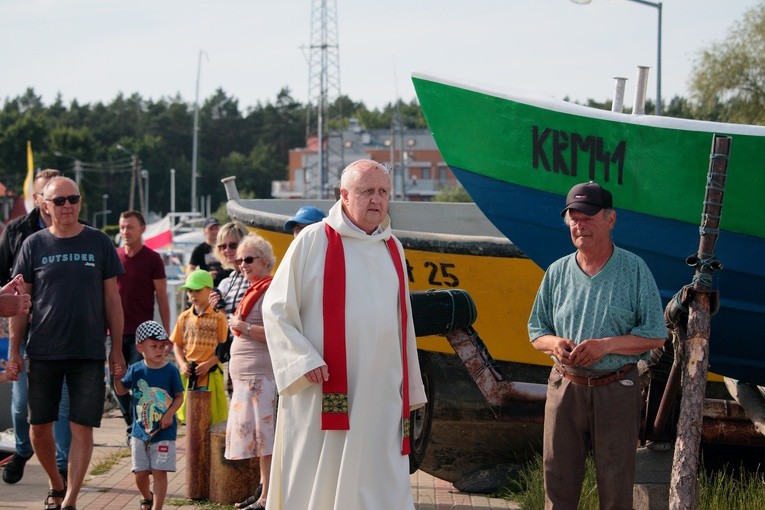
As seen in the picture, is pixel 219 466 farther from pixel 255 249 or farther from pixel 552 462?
pixel 552 462

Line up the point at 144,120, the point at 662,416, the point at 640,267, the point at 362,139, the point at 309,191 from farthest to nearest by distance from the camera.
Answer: the point at 144,120 < the point at 362,139 < the point at 309,191 < the point at 662,416 < the point at 640,267

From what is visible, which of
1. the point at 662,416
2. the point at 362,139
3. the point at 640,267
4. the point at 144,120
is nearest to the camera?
the point at 640,267

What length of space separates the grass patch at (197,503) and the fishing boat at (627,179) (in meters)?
2.30

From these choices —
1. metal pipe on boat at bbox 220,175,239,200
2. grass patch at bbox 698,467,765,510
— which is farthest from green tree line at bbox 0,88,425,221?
grass patch at bbox 698,467,765,510

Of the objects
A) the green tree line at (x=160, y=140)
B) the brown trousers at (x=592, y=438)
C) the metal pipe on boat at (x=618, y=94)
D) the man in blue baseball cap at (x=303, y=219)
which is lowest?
the green tree line at (x=160, y=140)

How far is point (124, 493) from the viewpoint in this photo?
7.61 metres

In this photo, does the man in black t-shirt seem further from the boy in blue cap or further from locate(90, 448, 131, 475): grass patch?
locate(90, 448, 131, 475): grass patch

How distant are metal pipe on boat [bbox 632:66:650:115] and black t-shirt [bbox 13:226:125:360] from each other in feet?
10.0

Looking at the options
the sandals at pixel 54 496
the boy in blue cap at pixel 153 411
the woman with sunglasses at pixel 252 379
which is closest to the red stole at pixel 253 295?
the woman with sunglasses at pixel 252 379

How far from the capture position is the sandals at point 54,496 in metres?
6.92

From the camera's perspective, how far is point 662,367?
6.34 meters

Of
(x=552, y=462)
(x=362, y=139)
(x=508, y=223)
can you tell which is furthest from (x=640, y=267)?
(x=362, y=139)

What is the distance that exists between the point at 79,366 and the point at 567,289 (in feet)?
9.47

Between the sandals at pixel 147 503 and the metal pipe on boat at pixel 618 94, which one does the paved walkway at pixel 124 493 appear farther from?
the metal pipe on boat at pixel 618 94
